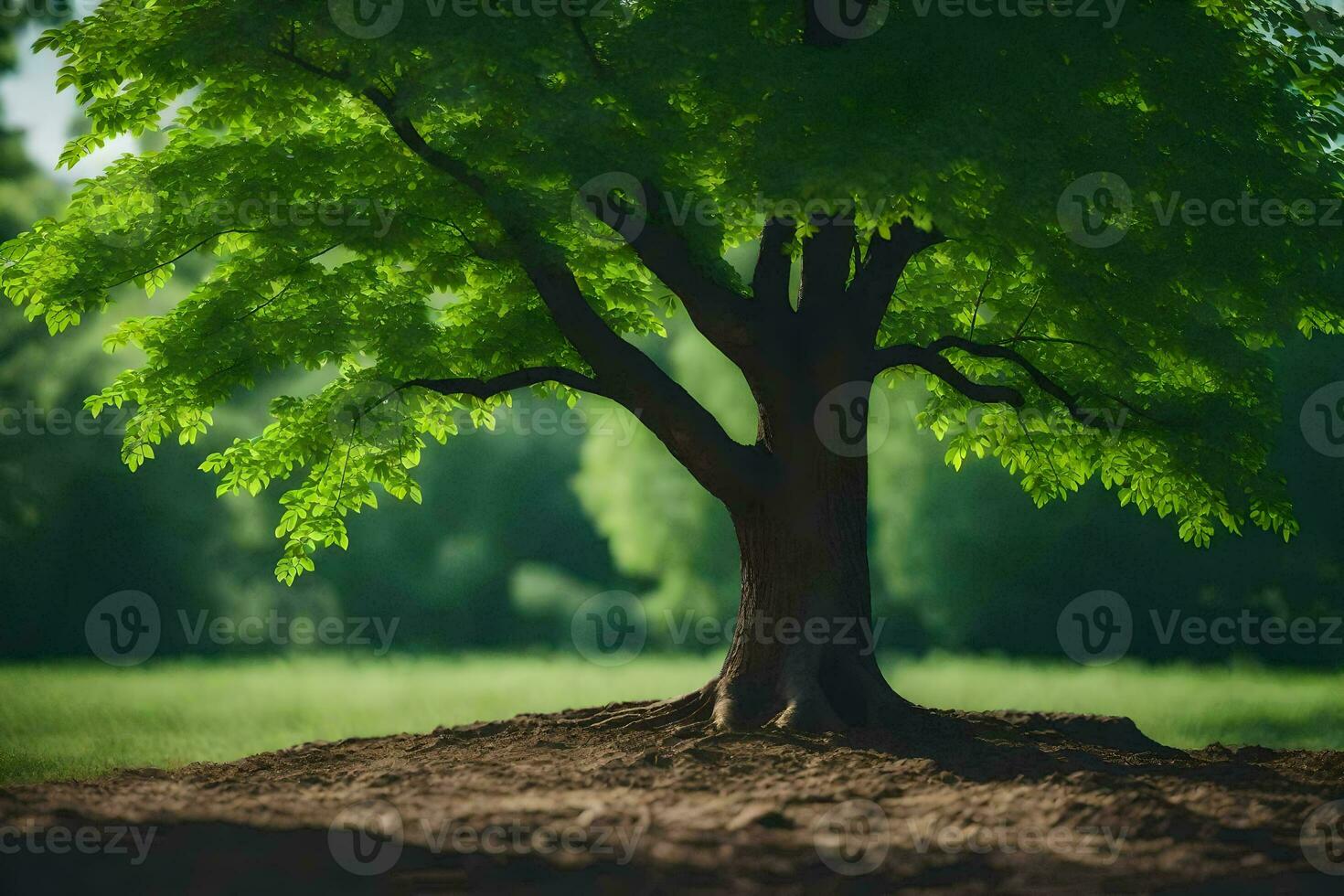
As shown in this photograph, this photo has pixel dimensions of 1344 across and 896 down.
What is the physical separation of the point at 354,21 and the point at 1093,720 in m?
7.43

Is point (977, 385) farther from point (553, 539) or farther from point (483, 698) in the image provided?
point (553, 539)

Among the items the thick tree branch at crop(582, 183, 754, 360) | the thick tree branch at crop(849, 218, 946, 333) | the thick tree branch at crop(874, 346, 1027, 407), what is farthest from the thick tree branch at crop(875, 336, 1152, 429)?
the thick tree branch at crop(582, 183, 754, 360)

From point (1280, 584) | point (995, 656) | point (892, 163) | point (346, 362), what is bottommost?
point (995, 656)

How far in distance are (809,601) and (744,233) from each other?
3.28 m

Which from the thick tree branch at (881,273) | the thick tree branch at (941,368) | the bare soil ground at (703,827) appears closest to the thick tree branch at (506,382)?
the thick tree branch at (881,273)

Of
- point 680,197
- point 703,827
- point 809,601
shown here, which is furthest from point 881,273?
point 703,827

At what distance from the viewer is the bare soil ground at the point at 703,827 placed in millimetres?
5070

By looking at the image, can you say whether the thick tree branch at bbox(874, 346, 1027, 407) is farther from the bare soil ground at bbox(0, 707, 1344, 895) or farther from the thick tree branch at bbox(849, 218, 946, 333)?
the bare soil ground at bbox(0, 707, 1344, 895)

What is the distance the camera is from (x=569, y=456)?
25.4 meters

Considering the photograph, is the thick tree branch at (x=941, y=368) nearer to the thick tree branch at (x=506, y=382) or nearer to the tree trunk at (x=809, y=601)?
the tree trunk at (x=809, y=601)

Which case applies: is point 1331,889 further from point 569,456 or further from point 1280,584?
point 569,456

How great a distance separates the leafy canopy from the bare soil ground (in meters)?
2.96

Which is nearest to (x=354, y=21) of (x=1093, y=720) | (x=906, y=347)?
(x=906, y=347)

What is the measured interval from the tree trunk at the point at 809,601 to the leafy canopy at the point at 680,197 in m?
1.43
